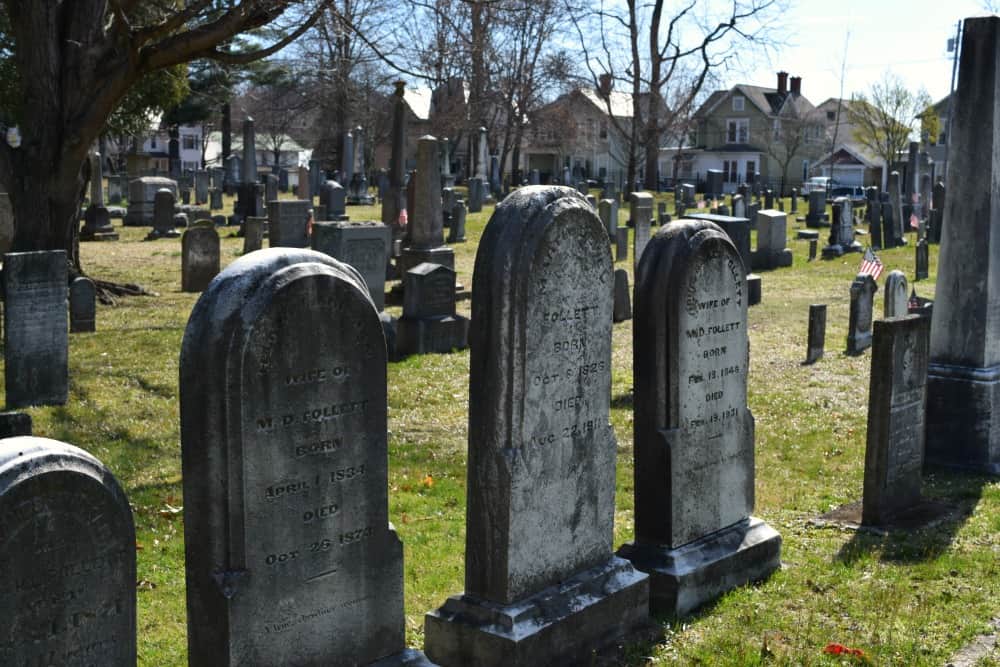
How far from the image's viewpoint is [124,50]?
14.9 m

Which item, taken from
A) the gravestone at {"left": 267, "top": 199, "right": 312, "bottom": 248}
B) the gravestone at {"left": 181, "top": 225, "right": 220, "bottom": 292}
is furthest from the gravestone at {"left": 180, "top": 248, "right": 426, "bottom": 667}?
the gravestone at {"left": 267, "top": 199, "right": 312, "bottom": 248}

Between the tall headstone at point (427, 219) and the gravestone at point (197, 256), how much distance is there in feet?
11.8

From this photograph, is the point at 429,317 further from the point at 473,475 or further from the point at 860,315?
the point at 473,475

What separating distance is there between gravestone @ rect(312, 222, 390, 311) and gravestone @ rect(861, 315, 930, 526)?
838 centimetres

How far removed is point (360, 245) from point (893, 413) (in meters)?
9.28

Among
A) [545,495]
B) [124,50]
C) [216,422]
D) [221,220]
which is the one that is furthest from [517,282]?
[221,220]

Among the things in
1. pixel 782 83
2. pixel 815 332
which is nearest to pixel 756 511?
pixel 815 332

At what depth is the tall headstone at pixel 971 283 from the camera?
9.51m

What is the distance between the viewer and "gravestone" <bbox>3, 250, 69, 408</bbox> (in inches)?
435

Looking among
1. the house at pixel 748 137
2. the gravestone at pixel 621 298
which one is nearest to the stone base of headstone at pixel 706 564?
the gravestone at pixel 621 298

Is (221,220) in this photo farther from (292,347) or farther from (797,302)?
(292,347)

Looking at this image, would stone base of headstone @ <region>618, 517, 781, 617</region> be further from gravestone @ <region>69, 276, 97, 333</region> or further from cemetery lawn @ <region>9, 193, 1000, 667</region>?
gravestone @ <region>69, 276, 97, 333</region>

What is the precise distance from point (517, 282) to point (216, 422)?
1640 mm

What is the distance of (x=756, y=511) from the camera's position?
8688 millimetres
